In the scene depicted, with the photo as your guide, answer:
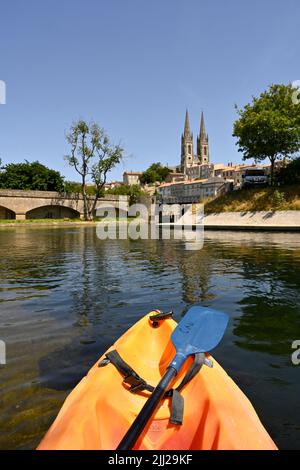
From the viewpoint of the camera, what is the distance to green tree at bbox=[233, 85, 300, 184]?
136 feet

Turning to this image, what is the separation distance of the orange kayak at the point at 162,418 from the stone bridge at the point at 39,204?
64368mm

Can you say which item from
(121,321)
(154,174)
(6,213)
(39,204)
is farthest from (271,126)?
(154,174)

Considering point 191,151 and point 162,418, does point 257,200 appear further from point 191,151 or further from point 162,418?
point 191,151

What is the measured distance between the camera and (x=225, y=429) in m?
2.40

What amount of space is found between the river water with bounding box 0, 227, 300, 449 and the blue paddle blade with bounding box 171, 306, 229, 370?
0.98 m

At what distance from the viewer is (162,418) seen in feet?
9.72

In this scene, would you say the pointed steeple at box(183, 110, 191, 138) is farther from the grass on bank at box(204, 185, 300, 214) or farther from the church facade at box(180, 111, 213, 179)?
the grass on bank at box(204, 185, 300, 214)

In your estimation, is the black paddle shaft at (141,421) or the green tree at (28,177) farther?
the green tree at (28,177)

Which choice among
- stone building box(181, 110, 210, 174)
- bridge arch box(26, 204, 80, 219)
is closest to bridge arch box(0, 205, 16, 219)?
bridge arch box(26, 204, 80, 219)

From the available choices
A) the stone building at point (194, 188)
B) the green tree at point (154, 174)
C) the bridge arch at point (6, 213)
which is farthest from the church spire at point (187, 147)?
the bridge arch at point (6, 213)

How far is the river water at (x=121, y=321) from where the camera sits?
3709mm

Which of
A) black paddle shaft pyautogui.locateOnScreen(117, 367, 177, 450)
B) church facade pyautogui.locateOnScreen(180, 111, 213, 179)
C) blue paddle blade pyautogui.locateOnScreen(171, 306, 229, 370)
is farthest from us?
church facade pyautogui.locateOnScreen(180, 111, 213, 179)

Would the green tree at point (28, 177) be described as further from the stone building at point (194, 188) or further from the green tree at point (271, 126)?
the green tree at point (271, 126)

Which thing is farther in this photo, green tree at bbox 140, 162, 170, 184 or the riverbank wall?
green tree at bbox 140, 162, 170, 184
